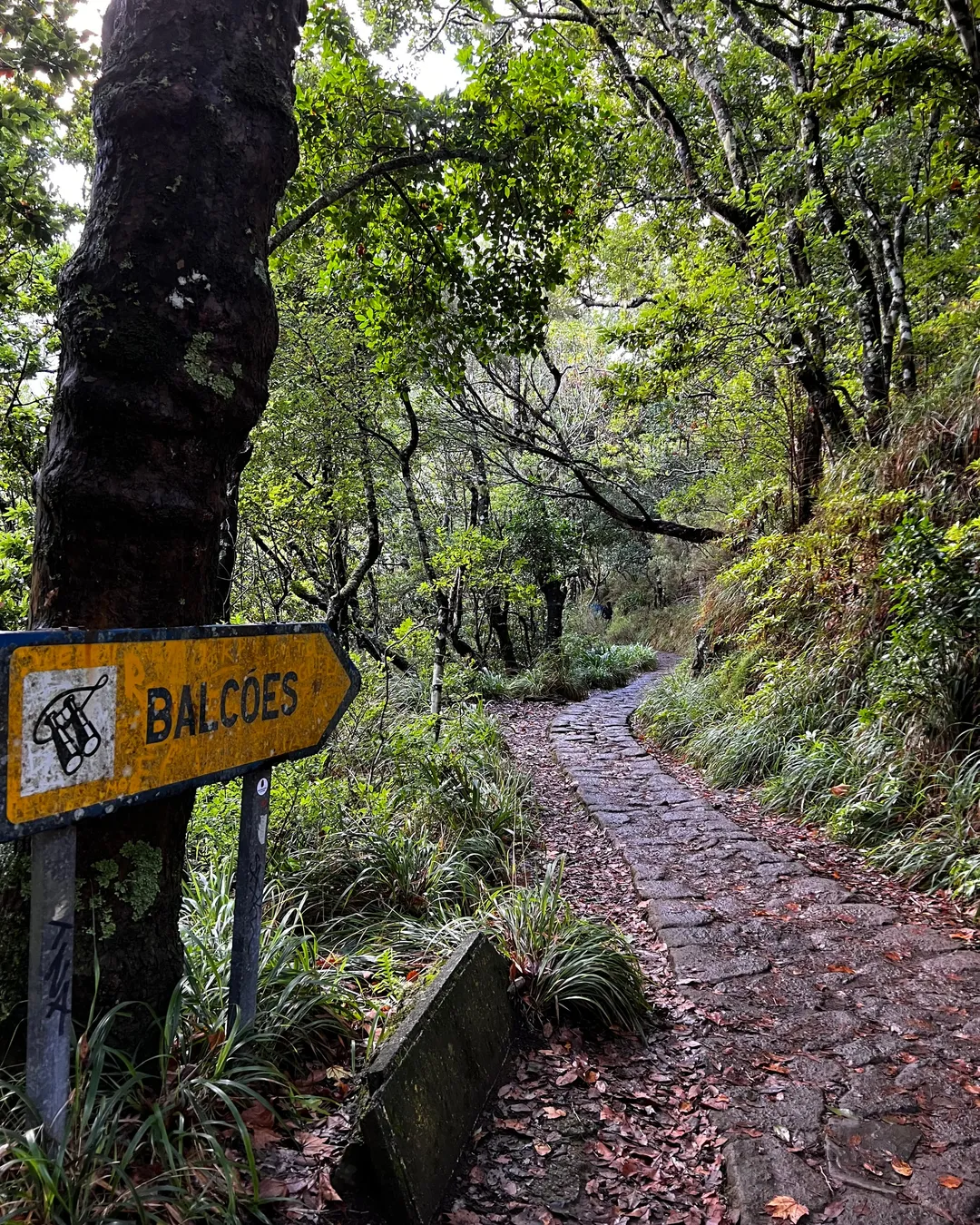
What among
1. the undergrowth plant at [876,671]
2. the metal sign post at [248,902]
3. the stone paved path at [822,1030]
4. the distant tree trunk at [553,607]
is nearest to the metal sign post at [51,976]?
the metal sign post at [248,902]

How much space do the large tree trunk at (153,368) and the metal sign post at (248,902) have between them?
16cm

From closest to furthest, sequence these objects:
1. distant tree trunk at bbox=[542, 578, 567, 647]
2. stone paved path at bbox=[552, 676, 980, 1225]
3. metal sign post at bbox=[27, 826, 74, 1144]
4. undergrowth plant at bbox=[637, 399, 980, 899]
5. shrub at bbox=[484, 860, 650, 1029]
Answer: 1. metal sign post at bbox=[27, 826, 74, 1144]
2. stone paved path at bbox=[552, 676, 980, 1225]
3. shrub at bbox=[484, 860, 650, 1029]
4. undergrowth plant at bbox=[637, 399, 980, 899]
5. distant tree trunk at bbox=[542, 578, 567, 647]

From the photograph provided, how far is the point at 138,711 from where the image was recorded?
141cm

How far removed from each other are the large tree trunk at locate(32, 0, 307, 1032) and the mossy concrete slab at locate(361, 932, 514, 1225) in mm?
691

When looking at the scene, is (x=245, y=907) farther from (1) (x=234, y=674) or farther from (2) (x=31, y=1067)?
(1) (x=234, y=674)

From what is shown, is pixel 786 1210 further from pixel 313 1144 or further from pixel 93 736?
pixel 93 736

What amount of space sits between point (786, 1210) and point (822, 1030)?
3.43 ft

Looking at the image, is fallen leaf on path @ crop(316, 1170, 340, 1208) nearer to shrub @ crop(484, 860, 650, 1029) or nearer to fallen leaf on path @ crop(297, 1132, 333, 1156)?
fallen leaf on path @ crop(297, 1132, 333, 1156)

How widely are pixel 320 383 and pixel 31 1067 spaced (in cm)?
626

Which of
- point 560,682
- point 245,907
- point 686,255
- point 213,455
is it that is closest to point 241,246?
point 213,455

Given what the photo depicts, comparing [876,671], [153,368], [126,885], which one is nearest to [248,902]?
[126,885]

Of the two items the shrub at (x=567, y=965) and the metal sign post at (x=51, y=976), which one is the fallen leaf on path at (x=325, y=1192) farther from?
the shrub at (x=567, y=965)

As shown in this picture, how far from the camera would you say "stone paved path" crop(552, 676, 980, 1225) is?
2.05m

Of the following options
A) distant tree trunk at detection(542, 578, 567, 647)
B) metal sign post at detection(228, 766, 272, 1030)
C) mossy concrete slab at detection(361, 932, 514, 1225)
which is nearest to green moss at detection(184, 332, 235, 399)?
metal sign post at detection(228, 766, 272, 1030)
